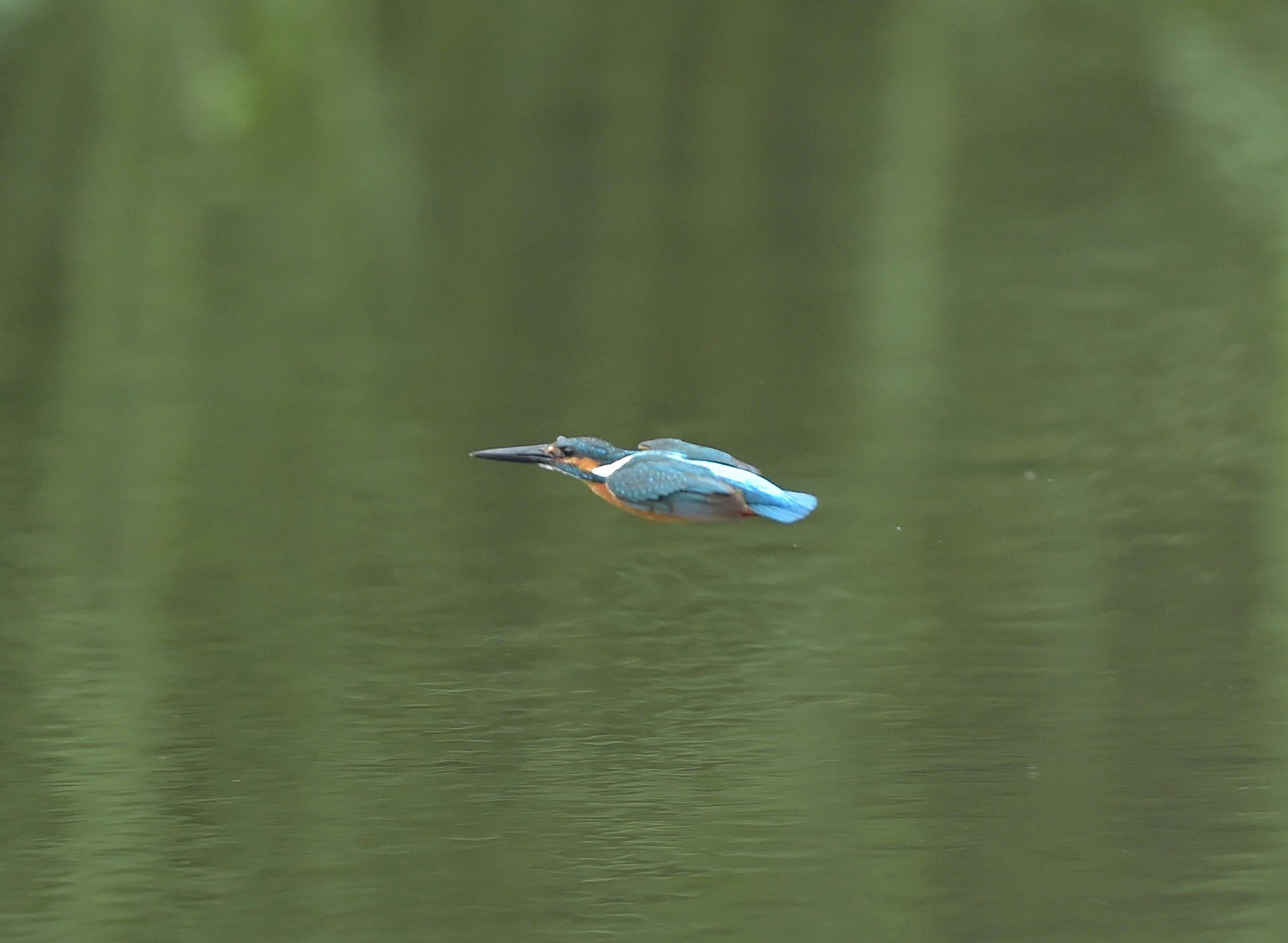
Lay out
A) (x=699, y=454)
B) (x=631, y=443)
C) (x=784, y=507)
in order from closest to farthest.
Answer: (x=784, y=507), (x=699, y=454), (x=631, y=443)

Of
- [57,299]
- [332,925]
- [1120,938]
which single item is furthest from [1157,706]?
[57,299]

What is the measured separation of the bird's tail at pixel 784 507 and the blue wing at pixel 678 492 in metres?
0.06

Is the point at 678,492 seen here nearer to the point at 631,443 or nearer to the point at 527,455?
the point at 527,455

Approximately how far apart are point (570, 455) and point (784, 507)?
2.05ft

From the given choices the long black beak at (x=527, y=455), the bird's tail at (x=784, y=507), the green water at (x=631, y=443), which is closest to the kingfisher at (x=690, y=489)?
the bird's tail at (x=784, y=507)

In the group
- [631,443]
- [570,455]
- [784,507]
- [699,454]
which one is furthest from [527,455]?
[631,443]

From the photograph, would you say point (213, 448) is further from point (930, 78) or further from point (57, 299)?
point (930, 78)

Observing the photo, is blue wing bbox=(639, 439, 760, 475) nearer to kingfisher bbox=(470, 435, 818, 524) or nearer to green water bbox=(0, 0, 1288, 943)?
kingfisher bbox=(470, 435, 818, 524)

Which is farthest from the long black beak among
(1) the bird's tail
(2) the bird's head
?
(1) the bird's tail

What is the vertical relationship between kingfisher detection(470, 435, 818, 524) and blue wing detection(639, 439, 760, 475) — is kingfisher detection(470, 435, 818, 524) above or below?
below

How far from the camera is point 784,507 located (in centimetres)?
556

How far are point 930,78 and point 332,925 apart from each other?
9.50 meters

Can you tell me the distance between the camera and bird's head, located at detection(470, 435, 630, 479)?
5.80 meters

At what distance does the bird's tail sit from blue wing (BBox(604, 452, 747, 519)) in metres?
0.06
